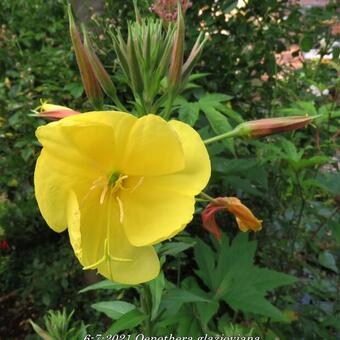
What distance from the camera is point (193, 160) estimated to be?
2.84 ft

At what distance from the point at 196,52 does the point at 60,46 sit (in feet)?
5.06

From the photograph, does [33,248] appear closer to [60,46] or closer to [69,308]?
[69,308]

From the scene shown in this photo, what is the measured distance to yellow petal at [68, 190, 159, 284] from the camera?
2.94 feet

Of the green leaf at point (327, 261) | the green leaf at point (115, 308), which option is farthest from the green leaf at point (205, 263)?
the green leaf at point (327, 261)

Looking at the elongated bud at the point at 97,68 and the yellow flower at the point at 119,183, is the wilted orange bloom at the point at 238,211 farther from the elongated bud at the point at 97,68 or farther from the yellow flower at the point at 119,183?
the elongated bud at the point at 97,68

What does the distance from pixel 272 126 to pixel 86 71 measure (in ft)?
1.43

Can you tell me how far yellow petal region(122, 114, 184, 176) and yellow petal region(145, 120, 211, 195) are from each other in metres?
0.02

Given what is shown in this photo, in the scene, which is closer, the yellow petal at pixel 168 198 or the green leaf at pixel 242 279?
the yellow petal at pixel 168 198

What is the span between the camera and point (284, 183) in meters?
2.12

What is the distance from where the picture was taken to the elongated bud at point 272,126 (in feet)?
3.28

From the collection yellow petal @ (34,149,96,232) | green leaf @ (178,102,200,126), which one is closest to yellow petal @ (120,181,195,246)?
yellow petal @ (34,149,96,232)

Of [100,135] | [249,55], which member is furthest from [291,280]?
[249,55]

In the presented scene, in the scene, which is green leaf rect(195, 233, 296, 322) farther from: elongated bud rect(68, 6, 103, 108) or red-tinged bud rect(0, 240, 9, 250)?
red-tinged bud rect(0, 240, 9, 250)

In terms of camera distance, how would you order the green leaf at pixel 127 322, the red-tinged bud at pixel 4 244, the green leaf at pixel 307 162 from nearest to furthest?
the green leaf at pixel 127 322
the green leaf at pixel 307 162
the red-tinged bud at pixel 4 244
